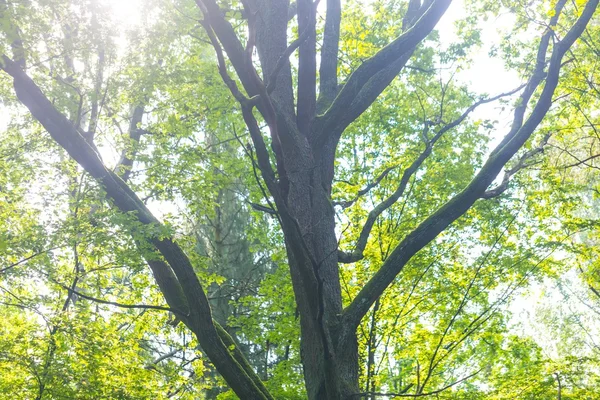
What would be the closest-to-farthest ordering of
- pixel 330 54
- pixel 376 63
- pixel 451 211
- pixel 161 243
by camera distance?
pixel 451 211
pixel 376 63
pixel 161 243
pixel 330 54

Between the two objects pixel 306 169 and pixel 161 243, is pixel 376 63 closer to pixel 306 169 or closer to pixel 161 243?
pixel 306 169

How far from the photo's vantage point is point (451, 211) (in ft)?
16.3

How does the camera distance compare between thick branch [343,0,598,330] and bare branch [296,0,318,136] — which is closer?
thick branch [343,0,598,330]

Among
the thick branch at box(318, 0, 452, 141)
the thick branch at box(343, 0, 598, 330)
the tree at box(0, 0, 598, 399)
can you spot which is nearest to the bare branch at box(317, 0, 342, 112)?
the tree at box(0, 0, 598, 399)

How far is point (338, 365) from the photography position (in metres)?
4.57

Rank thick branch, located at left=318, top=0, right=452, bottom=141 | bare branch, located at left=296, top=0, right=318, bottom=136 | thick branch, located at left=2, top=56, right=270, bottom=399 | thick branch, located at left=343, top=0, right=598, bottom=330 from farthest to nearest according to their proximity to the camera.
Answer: bare branch, located at left=296, top=0, right=318, bottom=136 → thick branch, located at left=2, top=56, right=270, bottom=399 → thick branch, located at left=318, top=0, right=452, bottom=141 → thick branch, located at left=343, top=0, right=598, bottom=330

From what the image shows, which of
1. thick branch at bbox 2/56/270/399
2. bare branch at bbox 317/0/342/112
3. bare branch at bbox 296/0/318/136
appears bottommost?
thick branch at bbox 2/56/270/399

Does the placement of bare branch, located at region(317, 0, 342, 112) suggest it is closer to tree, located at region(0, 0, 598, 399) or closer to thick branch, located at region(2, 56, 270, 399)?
tree, located at region(0, 0, 598, 399)

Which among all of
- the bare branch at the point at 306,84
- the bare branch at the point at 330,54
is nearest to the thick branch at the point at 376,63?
the bare branch at the point at 306,84

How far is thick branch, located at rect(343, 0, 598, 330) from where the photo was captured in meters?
4.70

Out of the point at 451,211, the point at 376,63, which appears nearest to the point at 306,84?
the point at 376,63

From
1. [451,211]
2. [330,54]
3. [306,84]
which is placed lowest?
[451,211]

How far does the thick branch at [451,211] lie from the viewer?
470 centimetres

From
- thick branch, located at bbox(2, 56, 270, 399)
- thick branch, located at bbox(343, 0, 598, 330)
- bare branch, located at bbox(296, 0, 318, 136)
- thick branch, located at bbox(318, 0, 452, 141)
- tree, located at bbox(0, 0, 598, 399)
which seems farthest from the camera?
bare branch, located at bbox(296, 0, 318, 136)
